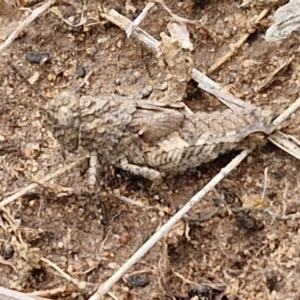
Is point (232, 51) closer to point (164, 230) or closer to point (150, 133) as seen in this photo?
point (150, 133)

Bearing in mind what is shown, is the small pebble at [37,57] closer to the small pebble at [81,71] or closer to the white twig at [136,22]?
the small pebble at [81,71]

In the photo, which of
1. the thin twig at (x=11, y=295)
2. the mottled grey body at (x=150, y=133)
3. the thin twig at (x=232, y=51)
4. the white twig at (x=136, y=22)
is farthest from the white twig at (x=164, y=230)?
the white twig at (x=136, y=22)

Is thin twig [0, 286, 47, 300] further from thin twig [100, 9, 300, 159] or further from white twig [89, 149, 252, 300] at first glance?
thin twig [100, 9, 300, 159]

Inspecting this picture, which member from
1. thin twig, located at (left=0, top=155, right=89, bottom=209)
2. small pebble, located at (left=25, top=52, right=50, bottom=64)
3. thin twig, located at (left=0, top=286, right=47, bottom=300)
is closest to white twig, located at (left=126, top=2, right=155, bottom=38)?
small pebble, located at (left=25, top=52, right=50, bottom=64)

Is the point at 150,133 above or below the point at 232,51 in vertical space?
below

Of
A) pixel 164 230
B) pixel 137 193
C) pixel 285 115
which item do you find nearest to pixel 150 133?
pixel 137 193

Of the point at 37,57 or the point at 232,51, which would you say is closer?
the point at 232,51
